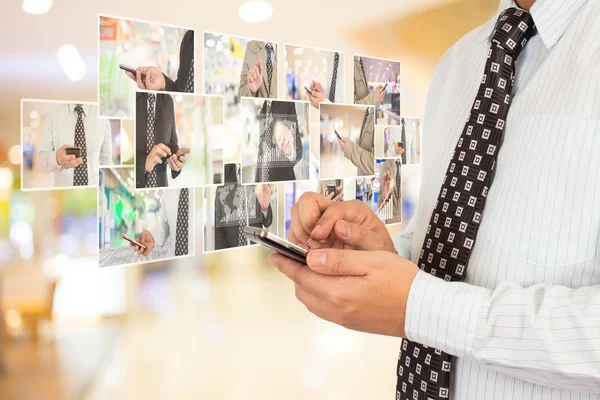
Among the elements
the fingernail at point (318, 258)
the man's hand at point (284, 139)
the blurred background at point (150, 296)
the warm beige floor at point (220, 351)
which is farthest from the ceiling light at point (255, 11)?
the fingernail at point (318, 258)

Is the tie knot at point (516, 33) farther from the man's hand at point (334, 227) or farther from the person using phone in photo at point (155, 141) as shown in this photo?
the person using phone in photo at point (155, 141)

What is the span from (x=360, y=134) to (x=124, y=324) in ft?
4.30

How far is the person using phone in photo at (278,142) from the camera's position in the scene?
209cm

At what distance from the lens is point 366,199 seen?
2.46 meters

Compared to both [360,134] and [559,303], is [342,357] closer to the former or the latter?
[360,134]

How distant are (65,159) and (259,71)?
2.67 feet

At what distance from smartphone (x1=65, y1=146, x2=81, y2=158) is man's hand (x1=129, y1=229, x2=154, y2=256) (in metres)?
0.34

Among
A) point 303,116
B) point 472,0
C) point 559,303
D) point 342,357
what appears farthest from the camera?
point 472,0

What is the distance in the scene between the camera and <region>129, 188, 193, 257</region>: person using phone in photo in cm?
183

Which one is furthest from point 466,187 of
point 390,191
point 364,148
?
point 390,191

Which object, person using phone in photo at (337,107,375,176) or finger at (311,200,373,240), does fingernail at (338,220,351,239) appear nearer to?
finger at (311,200,373,240)

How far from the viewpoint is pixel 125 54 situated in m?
1.74

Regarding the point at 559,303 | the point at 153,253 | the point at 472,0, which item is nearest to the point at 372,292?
the point at 559,303

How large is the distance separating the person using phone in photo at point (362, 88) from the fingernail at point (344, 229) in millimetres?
1544
